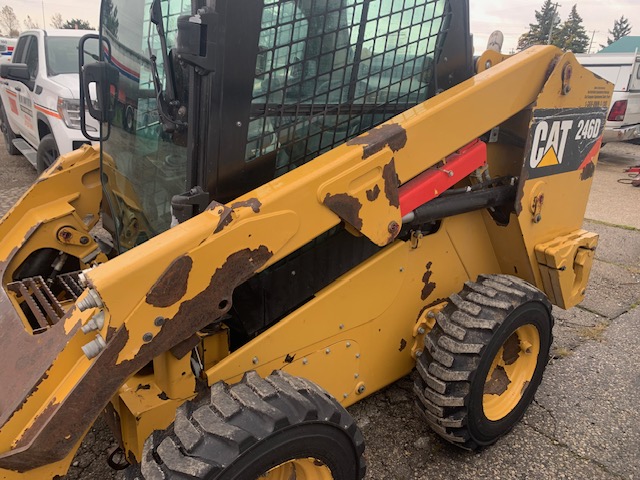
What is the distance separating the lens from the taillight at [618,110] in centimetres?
984

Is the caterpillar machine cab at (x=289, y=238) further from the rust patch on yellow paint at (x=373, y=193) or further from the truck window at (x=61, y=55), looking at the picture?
the truck window at (x=61, y=55)

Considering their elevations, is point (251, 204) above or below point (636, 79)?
below

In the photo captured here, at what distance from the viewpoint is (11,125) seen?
27.6ft

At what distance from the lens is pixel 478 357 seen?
2.26 meters

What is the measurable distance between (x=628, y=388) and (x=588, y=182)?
1311mm

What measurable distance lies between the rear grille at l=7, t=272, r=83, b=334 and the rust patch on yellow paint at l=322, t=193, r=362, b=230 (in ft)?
4.15

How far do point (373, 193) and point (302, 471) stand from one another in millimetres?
1000

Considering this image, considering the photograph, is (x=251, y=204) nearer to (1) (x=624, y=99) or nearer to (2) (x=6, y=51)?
(1) (x=624, y=99)

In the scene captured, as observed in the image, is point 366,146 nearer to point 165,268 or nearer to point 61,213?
point 165,268

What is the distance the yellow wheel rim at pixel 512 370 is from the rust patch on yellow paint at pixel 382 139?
1304mm

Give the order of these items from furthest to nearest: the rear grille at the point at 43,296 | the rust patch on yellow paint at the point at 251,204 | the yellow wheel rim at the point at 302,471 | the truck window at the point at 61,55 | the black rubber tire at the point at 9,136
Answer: the black rubber tire at the point at 9,136, the truck window at the point at 61,55, the rear grille at the point at 43,296, the yellow wheel rim at the point at 302,471, the rust patch on yellow paint at the point at 251,204

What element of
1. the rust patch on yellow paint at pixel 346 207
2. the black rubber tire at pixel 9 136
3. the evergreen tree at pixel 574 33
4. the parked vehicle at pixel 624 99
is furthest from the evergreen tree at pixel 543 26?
the rust patch on yellow paint at pixel 346 207

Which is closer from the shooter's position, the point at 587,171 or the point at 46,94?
the point at 587,171

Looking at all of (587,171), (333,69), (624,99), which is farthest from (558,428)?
(624,99)
